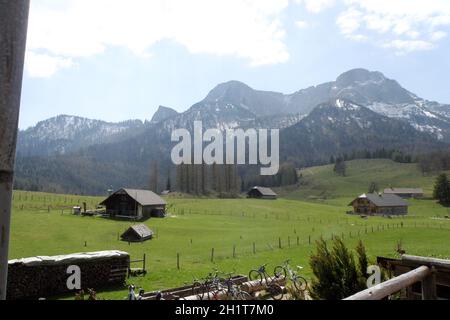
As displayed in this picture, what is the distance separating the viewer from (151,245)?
1778 inches

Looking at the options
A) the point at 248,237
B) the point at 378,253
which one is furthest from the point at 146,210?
the point at 378,253

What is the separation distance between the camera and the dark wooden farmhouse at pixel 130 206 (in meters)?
72.7

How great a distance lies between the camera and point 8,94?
6.97ft

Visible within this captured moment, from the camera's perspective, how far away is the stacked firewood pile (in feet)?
77.7

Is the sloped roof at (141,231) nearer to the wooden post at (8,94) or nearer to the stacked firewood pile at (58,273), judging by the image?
the stacked firewood pile at (58,273)

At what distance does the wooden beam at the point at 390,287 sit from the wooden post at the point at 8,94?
347cm

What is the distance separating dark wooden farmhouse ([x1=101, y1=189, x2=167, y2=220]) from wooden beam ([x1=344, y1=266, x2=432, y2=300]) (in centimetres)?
6783

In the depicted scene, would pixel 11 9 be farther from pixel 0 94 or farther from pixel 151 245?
pixel 151 245

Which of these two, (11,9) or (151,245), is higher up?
(11,9)

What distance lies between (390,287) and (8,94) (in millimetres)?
5032

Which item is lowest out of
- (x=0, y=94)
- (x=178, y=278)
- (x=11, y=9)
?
→ (x=178, y=278)

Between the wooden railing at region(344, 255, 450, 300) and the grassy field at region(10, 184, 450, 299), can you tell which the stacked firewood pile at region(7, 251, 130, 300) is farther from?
the wooden railing at region(344, 255, 450, 300)

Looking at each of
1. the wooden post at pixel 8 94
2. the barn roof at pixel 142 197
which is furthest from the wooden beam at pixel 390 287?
the barn roof at pixel 142 197

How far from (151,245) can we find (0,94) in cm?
4478
